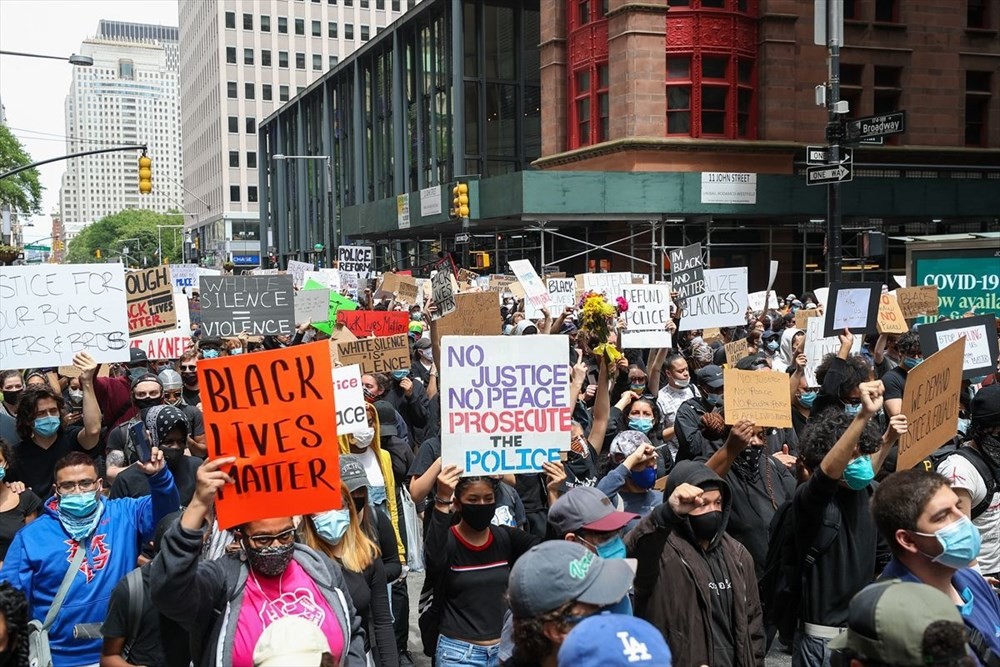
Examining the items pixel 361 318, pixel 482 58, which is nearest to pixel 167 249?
pixel 482 58

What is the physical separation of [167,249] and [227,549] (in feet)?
557

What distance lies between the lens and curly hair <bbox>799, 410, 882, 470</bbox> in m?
5.04

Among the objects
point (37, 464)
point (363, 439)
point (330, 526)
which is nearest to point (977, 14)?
point (363, 439)

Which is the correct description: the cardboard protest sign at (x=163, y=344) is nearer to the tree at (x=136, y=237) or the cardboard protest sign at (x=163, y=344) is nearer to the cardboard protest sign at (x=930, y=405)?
the cardboard protest sign at (x=930, y=405)

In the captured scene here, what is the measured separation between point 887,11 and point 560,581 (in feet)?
123

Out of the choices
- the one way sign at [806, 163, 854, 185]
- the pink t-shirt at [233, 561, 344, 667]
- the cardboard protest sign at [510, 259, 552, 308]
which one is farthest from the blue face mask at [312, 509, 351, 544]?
the one way sign at [806, 163, 854, 185]

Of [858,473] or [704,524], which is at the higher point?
[858,473]

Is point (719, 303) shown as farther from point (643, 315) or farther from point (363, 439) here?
point (363, 439)

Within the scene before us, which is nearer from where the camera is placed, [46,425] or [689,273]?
[46,425]

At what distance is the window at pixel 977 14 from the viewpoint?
36.8 meters

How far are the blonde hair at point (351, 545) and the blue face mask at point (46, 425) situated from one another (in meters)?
3.47

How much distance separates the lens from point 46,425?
23.9 feet

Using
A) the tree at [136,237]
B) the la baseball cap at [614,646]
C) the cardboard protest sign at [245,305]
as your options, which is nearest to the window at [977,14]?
the cardboard protest sign at [245,305]

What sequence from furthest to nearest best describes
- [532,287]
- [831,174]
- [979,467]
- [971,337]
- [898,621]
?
[831,174], [532,287], [971,337], [979,467], [898,621]
